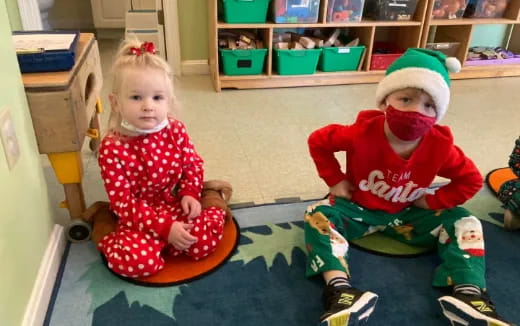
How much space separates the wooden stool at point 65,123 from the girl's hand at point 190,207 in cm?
30

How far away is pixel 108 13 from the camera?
12.1 ft

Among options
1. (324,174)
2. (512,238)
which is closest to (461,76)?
(512,238)

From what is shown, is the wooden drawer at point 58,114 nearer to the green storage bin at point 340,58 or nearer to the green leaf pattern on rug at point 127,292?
the green leaf pattern on rug at point 127,292

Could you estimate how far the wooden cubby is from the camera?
2.49 m

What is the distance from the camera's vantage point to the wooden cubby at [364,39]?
98.0 inches

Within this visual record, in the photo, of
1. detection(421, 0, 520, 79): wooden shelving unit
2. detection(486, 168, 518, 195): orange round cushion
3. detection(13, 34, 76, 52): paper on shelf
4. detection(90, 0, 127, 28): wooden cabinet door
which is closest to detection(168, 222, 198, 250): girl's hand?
detection(13, 34, 76, 52): paper on shelf

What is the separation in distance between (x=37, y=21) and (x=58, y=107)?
1.42 m

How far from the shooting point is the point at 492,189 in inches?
65.4

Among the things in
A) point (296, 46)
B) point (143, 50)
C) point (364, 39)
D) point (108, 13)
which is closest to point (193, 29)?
point (296, 46)

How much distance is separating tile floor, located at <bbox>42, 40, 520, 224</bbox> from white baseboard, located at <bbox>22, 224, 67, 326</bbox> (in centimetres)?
15

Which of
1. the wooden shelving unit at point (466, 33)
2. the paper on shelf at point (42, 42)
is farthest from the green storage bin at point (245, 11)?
the paper on shelf at point (42, 42)

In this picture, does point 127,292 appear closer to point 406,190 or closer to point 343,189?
point 343,189

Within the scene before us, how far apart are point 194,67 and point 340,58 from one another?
880mm

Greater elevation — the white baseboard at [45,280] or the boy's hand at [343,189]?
the boy's hand at [343,189]
